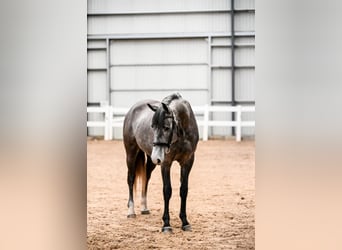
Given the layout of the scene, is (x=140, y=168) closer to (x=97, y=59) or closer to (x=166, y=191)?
(x=166, y=191)

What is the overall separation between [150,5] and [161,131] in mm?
8150

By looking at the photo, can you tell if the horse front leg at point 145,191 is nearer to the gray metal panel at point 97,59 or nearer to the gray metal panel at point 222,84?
the gray metal panel at point 222,84

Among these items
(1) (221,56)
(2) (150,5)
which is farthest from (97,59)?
(1) (221,56)

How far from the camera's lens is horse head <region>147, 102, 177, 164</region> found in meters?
2.98

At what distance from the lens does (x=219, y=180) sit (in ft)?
18.8

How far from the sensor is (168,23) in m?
10.6

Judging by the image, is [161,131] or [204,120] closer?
[161,131]

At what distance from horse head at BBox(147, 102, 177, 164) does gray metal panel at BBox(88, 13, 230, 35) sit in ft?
25.3

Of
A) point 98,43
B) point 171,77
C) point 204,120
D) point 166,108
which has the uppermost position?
point 98,43

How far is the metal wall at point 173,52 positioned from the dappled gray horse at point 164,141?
6319 millimetres

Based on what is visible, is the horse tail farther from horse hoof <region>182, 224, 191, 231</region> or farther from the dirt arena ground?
horse hoof <region>182, 224, 191, 231</region>
